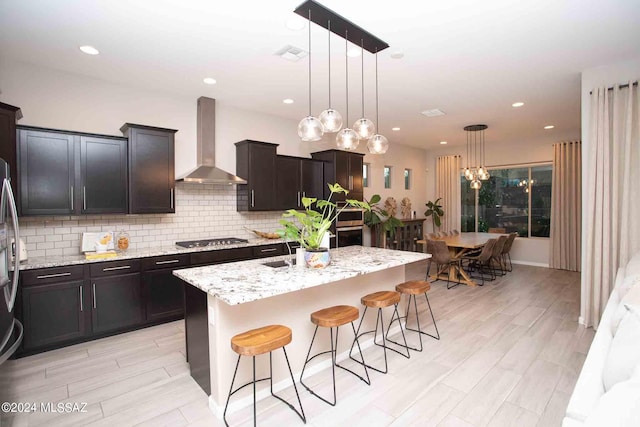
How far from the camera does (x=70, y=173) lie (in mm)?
3625

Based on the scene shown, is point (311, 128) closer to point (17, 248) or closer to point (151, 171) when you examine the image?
point (17, 248)

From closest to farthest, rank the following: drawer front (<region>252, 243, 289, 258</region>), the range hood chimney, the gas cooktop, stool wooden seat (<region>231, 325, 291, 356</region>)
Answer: stool wooden seat (<region>231, 325, 291, 356</region>)
the gas cooktop
the range hood chimney
drawer front (<region>252, 243, 289, 258</region>)

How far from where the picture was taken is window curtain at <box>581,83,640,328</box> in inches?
142

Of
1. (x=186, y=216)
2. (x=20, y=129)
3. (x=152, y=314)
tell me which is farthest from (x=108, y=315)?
(x=20, y=129)

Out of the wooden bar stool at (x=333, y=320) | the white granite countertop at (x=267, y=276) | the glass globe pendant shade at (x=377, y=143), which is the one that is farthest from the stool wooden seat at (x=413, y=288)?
the glass globe pendant shade at (x=377, y=143)

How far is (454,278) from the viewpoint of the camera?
615cm

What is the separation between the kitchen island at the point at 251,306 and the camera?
2.35 metres

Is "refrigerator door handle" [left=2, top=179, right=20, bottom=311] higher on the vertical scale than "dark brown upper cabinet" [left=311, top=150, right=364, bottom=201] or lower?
lower

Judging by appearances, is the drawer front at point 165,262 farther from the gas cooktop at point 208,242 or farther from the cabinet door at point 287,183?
the cabinet door at point 287,183

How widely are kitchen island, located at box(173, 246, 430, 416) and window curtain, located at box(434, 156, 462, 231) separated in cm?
623

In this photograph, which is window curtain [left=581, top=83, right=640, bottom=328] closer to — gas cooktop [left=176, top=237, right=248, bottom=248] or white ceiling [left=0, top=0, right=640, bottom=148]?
white ceiling [left=0, top=0, right=640, bottom=148]

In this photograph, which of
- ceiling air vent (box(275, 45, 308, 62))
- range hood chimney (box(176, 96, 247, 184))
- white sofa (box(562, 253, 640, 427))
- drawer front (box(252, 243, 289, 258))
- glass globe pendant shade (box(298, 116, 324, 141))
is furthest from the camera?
drawer front (box(252, 243, 289, 258))

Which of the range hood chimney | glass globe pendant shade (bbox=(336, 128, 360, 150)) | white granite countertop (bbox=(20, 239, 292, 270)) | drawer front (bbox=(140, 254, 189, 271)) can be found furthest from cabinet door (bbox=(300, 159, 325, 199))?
glass globe pendant shade (bbox=(336, 128, 360, 150))

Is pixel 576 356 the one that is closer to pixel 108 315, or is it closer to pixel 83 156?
pixel 108 315
